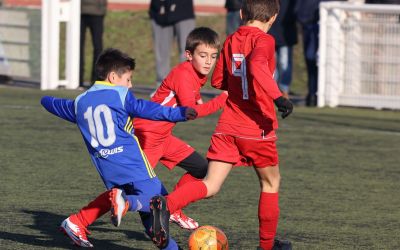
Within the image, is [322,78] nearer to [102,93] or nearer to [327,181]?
[327,181]

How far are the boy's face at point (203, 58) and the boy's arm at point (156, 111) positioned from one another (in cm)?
100

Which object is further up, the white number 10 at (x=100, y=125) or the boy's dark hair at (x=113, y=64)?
the boy's dark hair at (x=113, y=64)

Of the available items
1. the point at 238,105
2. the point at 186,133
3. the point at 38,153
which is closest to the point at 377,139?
the point at 186,133

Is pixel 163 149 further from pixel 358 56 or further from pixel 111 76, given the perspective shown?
pixel 358 56

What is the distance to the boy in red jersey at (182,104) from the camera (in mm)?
7332

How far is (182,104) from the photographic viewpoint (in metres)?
7.84

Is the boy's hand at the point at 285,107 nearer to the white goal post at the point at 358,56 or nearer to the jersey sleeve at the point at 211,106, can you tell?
the jersey sleeve at the point at 211,106

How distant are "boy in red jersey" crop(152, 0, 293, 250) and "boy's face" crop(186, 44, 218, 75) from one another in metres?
0.64

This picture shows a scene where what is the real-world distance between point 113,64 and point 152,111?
512 mm

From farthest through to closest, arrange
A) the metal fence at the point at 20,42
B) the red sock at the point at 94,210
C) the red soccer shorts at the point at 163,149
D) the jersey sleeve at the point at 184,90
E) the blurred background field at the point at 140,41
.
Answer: the blurred background field at the point at 140,41 < the metal fence at the point at 20,42 < the red soccer shorts at the point at 163,149 < the jersey sleeve at the point at 184,90 < the red sock at the point at 94,210

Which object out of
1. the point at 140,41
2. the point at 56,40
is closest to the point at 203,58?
the point at 56,40

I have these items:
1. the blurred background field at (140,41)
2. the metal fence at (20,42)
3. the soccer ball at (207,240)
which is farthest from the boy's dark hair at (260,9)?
the blurred background field at (140,41)

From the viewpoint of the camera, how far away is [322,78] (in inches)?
675

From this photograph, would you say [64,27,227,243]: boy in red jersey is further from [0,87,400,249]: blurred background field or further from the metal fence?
the metal fence
